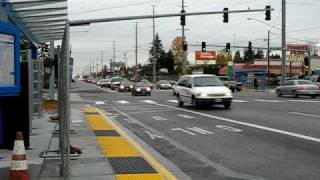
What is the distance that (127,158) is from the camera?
12094mm

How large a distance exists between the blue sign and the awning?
113cm

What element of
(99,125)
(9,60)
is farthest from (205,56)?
(9,60)

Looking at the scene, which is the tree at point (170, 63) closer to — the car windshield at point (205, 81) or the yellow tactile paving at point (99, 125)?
the car windshield at point (205, 81)

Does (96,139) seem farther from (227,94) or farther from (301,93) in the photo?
(301,93)

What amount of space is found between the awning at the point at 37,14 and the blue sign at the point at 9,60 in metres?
1.13

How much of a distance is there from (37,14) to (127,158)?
3492mm

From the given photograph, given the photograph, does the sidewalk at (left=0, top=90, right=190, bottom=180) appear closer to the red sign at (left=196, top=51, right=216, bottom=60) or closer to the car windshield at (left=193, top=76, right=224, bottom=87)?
the car windshield at (left=193, top=76, right=224, bottom=87)

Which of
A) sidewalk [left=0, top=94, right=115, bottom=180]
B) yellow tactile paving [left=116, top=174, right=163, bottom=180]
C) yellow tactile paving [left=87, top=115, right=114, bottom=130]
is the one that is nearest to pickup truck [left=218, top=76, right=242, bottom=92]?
yellow tactile paving [left=87, top=115, right=114, bottom=130]

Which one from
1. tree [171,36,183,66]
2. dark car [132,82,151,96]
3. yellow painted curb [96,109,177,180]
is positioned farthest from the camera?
tree [171,36,183,66]

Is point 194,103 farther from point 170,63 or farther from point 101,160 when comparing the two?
point 170,63

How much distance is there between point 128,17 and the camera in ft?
89.1

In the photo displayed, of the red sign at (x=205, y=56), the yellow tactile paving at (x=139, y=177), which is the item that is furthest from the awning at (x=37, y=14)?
the red sign at (x=205, y=56)

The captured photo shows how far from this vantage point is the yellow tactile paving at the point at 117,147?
12.7 m

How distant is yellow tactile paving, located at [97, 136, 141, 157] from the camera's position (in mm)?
12742
